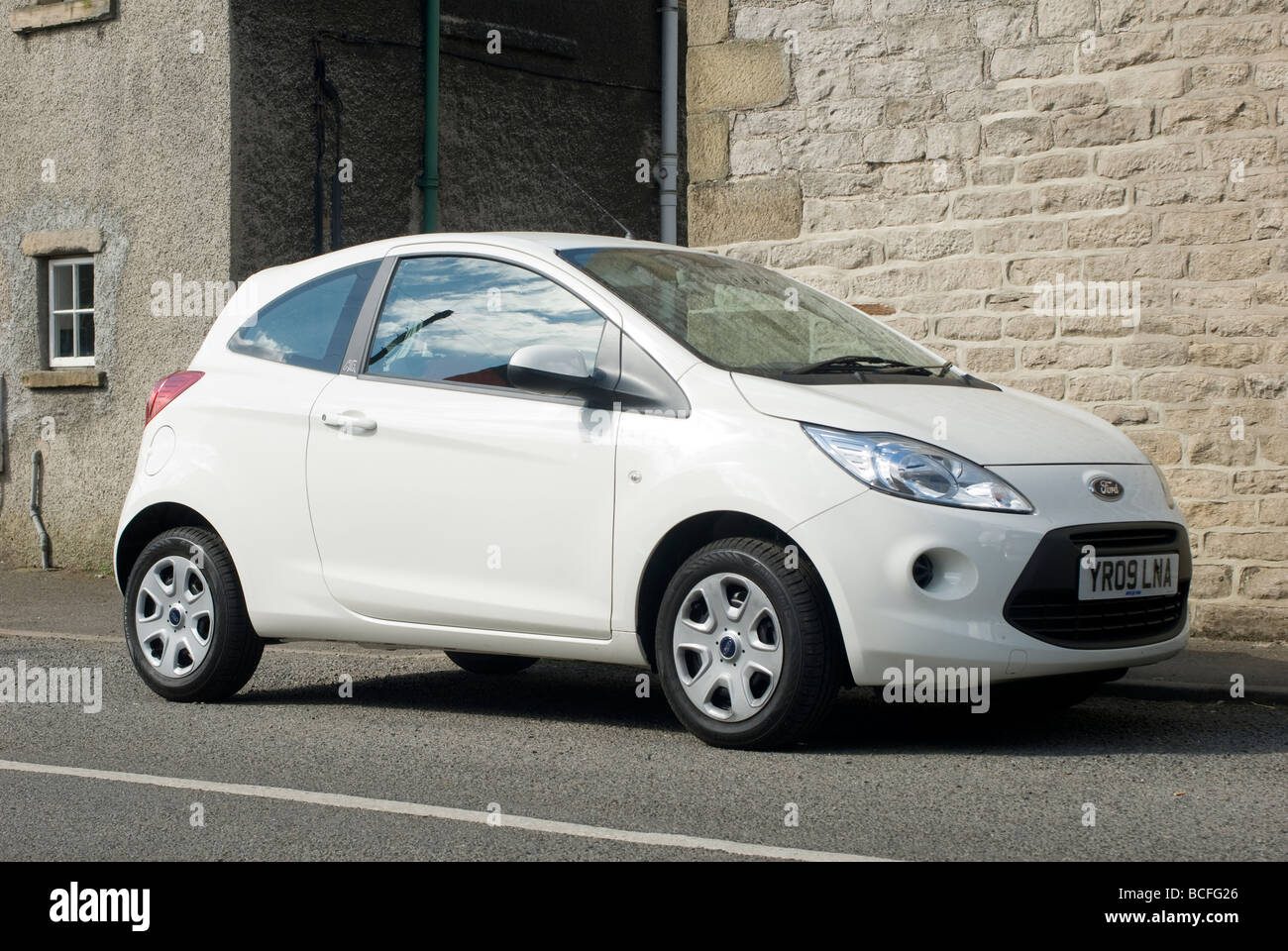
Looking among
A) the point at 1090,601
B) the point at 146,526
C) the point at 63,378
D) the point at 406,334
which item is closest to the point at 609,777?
the point at 1090,601

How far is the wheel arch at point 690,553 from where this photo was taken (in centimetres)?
592

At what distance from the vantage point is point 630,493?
622 cm

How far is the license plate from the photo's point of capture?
594 centimetres

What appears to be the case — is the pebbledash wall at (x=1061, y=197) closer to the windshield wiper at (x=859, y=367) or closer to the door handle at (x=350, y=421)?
the windshield wiper at (x=859, y=367)

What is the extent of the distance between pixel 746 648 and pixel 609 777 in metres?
0.64

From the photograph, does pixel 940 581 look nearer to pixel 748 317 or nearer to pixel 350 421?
pixel 748 317

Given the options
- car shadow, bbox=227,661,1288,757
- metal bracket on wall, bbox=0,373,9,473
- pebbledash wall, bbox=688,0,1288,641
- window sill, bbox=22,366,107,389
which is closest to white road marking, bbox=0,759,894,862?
car shadow, bbox=227,661,1288,757

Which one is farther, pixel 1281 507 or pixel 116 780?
pixel 1281 507

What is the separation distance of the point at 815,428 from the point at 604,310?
3.34ft

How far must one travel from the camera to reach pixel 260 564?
7.25 m

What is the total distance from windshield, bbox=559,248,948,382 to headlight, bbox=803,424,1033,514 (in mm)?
549

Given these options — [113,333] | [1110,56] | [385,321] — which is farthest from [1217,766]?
[113,333]

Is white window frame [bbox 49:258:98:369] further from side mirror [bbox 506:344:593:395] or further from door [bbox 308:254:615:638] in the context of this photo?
side mirror [bbox 506:344:593:395]
